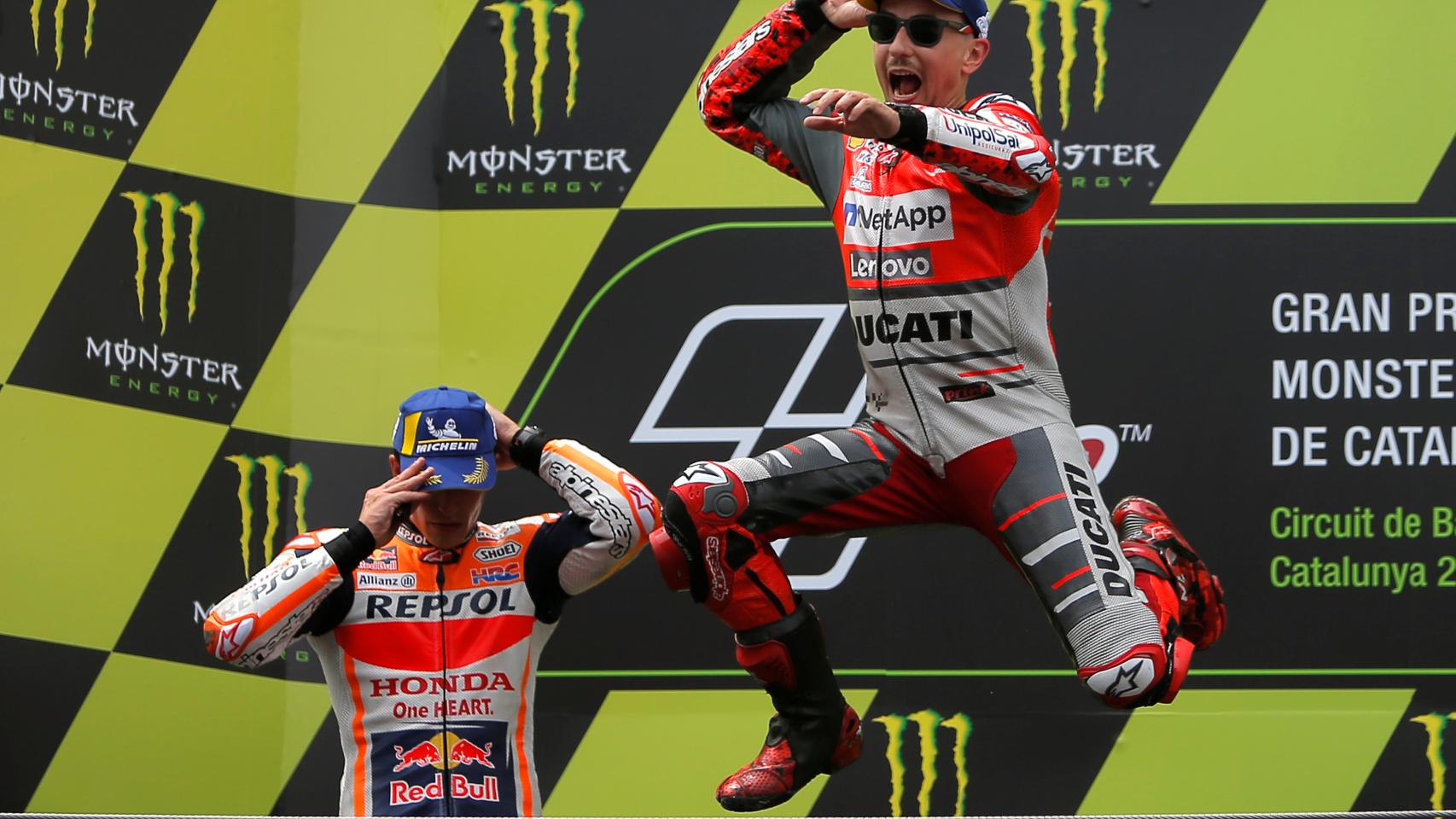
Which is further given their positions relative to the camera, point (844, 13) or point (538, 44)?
point (538, 44)

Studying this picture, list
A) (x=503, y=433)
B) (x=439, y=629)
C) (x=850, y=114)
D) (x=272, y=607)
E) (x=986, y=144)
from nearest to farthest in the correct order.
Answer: (x=850, y=114)
(x=986, y=144)
(x=272, y=607)
(x=439, y=629)
(x=503, y=433)

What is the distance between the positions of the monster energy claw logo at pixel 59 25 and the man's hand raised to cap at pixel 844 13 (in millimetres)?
1992

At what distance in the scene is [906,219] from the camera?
114 inches

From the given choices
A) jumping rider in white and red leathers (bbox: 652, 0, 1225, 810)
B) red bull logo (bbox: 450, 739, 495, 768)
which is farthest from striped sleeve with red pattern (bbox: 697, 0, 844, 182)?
red bull logo (bbox: 450, 739, 495, 768)

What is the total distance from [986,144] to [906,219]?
0.27 m

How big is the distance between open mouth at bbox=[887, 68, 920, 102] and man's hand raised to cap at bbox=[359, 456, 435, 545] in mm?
1082

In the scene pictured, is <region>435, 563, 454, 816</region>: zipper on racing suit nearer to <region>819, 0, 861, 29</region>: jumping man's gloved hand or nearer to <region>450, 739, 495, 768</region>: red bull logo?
<region>450, 739, 495, 768</region>: red bull logo

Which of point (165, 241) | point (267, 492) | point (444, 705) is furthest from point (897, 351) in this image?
point (165, 241)

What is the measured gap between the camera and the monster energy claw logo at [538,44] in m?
4.20

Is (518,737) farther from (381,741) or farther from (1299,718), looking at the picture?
(1299,718)

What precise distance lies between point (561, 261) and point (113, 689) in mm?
1465

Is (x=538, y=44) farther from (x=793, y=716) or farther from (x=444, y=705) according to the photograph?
(x=793, y=716)

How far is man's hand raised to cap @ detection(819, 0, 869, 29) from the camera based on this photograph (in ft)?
9.73

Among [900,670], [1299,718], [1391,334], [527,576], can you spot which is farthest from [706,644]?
[1391,334]
